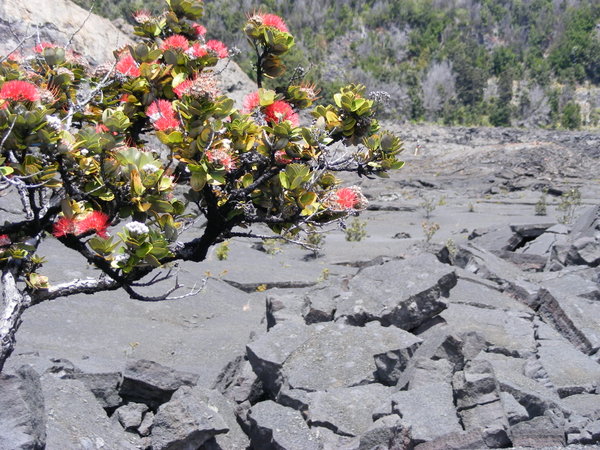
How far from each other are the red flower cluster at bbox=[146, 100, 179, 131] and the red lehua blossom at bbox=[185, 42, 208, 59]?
29 cm

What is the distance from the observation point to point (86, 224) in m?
2.97

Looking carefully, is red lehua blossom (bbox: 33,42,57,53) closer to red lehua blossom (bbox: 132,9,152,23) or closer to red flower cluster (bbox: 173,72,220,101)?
red lehua blossom (bbox: 132,9,152,23)

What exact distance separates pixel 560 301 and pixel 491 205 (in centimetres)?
1558

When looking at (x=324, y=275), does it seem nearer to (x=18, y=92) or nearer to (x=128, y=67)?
(x=128, y=67)

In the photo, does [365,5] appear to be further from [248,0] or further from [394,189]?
[394,189]

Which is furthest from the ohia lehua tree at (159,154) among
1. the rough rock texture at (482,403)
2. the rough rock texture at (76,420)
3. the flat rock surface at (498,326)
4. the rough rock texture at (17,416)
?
the flat rock surface at (498,326)

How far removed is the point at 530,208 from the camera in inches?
842

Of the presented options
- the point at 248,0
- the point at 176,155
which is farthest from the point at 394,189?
the point at 248,0

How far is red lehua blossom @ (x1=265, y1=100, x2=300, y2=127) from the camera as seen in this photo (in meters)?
3.04

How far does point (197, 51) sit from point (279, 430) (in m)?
2.63

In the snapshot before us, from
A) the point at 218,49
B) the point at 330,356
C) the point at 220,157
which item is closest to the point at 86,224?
the point at 220,157

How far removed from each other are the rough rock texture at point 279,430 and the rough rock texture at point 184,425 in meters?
0.24

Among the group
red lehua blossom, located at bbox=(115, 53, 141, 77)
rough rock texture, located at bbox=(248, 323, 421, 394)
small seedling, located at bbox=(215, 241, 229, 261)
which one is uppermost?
red lehua blossom, located at bbox=(115, 53, 141, 77)

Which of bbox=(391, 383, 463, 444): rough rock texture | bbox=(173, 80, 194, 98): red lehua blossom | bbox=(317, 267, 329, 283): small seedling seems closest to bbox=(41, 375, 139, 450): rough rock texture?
bbox=(391, 383, 463, 444): rough rock texture
